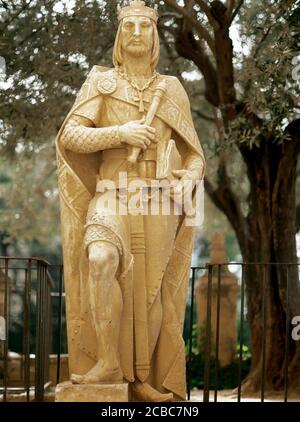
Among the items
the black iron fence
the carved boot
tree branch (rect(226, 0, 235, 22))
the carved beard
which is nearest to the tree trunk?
the black iron fence

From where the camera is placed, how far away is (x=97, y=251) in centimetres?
892

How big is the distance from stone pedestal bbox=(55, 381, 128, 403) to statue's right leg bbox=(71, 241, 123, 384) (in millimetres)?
98

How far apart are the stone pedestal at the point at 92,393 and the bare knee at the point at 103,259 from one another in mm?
819

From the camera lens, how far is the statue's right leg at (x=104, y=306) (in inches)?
350

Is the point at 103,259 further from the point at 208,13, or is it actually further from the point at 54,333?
the point at 54,333

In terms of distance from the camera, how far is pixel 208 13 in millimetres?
13484

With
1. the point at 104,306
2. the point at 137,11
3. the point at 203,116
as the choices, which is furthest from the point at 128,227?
the point at 203,116

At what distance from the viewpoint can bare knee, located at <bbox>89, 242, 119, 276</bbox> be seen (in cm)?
888

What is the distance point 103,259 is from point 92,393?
970mm

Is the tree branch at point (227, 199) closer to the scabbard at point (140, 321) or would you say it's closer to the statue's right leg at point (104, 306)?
the scabbard at point (140, 321)

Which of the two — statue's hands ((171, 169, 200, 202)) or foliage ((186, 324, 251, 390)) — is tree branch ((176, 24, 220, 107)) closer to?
foliage ((186, 324, 251, 390))
